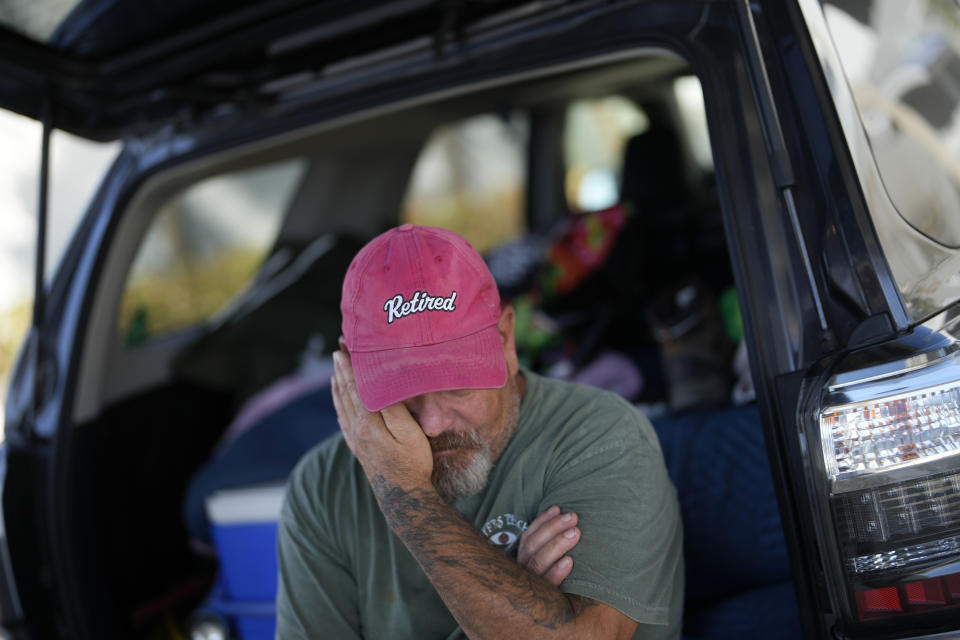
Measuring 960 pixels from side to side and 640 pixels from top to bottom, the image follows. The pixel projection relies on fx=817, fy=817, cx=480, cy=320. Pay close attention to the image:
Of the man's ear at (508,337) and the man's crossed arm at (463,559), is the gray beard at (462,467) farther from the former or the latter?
the man's ear at (508,337)

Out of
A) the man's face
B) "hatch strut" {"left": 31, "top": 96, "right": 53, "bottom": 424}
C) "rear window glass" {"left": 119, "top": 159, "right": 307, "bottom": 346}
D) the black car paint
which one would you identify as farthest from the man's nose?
"rear window glass" {"left": 119, "top": 159, "right": 307, "bottom": 346}

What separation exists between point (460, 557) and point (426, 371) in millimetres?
345

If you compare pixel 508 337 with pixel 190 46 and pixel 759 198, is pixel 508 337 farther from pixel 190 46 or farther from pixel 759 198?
pixel 190 46

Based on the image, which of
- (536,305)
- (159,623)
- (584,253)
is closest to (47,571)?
(159,623)

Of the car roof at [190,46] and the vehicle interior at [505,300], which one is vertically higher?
the car roof at [190,46]

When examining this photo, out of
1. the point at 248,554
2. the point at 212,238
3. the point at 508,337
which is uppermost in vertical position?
the point at 212,238

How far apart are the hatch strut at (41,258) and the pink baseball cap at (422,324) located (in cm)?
101

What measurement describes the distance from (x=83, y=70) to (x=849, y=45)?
1674 mm

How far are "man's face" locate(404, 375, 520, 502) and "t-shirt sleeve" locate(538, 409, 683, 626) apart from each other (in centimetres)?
13

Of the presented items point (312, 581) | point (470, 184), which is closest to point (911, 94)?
point (312, 581)

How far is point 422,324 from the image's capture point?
1492mm

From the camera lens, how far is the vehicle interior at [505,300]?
5.92 feet

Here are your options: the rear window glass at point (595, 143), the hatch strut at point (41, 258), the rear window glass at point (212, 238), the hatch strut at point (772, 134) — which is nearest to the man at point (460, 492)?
the hatch strut at point (772, 134)

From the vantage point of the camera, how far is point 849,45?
4.67ft
